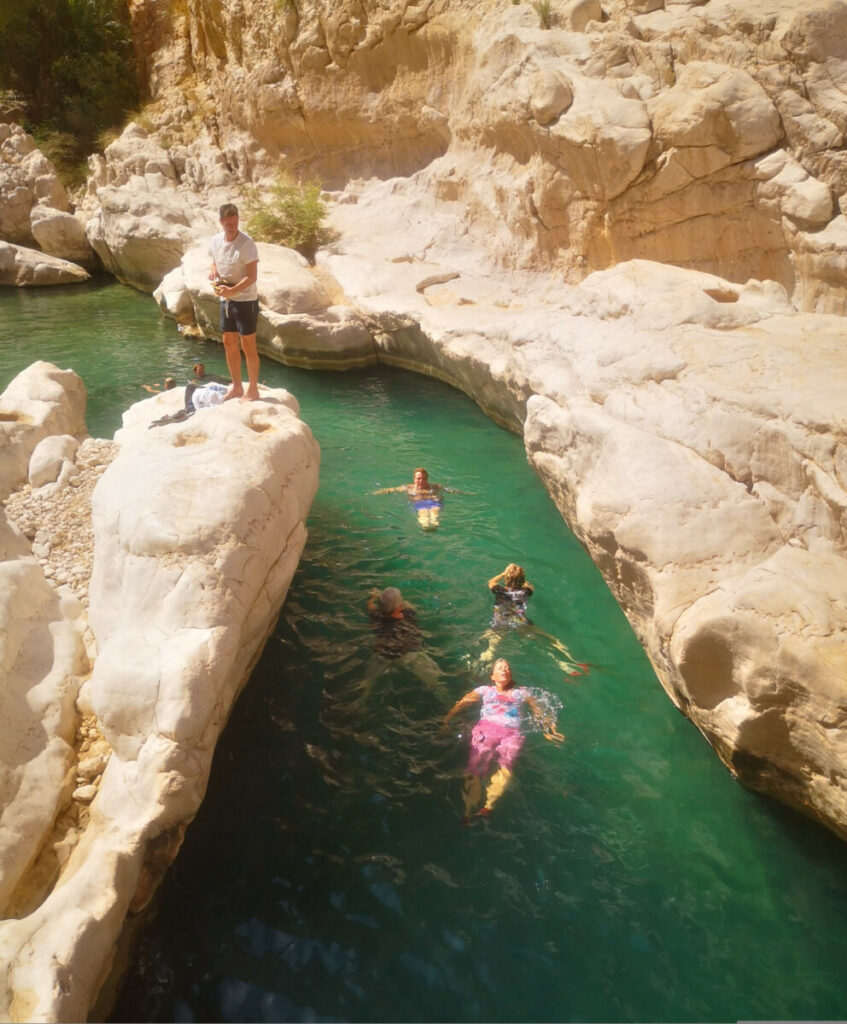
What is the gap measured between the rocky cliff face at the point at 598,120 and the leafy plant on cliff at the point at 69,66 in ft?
30.5

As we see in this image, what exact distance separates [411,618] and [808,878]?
12.4 ft

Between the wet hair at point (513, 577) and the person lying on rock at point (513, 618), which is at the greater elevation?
the wet hair at point (513, 577)

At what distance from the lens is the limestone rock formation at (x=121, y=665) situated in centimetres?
382

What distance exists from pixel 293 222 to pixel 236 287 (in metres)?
10.9

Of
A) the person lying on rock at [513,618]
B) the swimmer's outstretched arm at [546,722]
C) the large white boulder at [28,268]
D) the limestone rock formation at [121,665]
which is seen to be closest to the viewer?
the limestone rock formation at [121,665]

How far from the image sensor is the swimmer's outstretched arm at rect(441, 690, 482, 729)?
598 cm

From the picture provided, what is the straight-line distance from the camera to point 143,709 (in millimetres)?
4547

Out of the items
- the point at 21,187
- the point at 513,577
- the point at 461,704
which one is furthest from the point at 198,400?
the point at 21,187

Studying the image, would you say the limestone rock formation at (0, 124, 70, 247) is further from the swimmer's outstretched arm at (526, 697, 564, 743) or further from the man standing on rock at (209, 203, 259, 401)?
the swimmer's outstretched arm at (526, 697, 564, 743)

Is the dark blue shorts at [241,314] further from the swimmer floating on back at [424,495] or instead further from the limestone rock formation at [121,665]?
the swimmer floating on back at [424,495]

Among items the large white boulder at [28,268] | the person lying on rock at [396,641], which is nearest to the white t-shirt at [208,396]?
the person lying on rock at [396,641]

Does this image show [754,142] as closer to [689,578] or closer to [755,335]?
[755,335]

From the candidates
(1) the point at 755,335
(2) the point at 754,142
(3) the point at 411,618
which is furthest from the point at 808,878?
(2) the point at 754,142

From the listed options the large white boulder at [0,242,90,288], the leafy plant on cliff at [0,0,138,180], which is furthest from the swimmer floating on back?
the leafy plant on cliff at [0,0,138,180]
